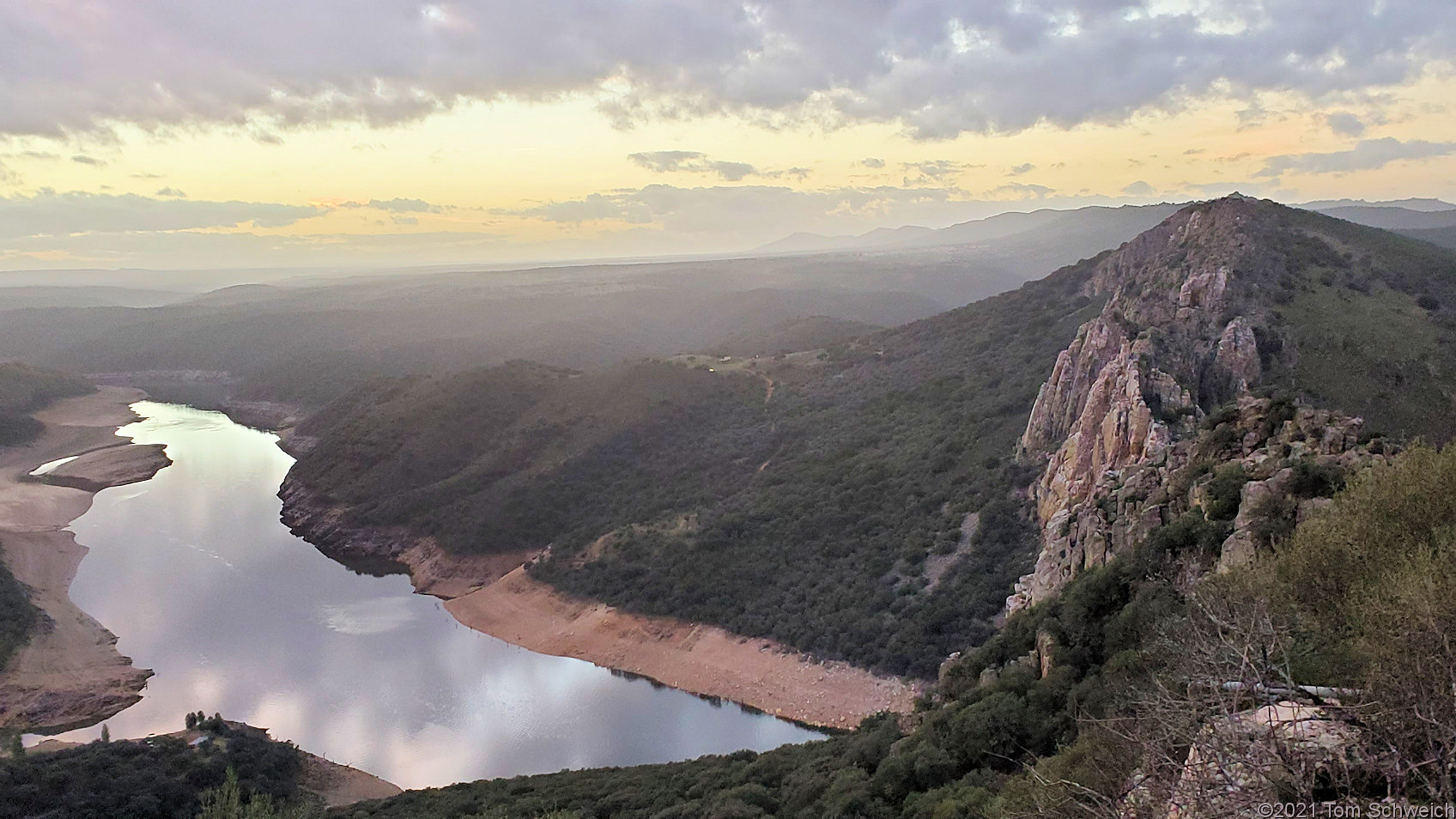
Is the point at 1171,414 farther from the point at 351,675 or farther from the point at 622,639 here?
the point at 351,675

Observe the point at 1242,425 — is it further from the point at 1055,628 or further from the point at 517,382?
the point at 517,382

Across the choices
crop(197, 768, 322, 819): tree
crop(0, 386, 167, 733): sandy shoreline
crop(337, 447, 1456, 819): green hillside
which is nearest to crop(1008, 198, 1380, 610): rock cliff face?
crop(337, 447, 1456, 819): green hillside

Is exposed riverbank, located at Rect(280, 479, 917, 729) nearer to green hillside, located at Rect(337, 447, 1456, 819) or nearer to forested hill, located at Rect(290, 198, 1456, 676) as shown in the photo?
forested hill, located at Rect(290, 198, 1456, 676)

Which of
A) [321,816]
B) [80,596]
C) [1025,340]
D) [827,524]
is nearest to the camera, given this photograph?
[321,816]

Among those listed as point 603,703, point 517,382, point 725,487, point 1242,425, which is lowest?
point 603,703

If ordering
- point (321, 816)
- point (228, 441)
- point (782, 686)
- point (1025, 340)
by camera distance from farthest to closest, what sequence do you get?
point (228, 441) → point (1025, 340) → point (782, 686) → point (321, 816)

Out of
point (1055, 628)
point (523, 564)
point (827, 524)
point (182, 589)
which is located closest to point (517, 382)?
point (523, 564)

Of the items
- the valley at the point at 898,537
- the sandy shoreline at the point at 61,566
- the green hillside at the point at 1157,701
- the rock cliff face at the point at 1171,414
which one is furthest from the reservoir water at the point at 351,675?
the rock cliff face at the point at 1171,414
